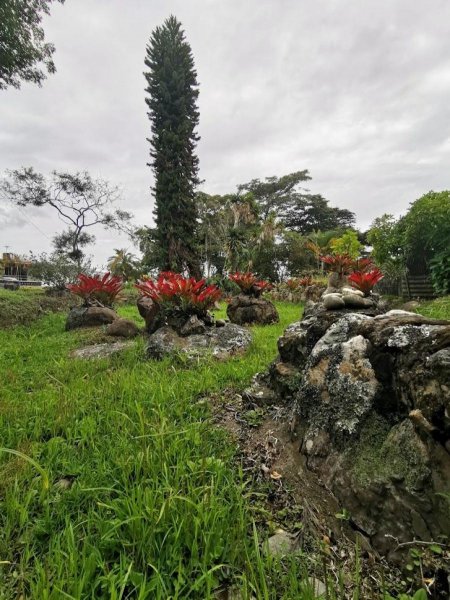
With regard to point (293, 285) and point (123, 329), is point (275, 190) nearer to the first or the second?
point (293, 285)

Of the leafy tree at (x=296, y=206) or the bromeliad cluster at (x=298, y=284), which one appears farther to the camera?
the leafy tree at (x=296, y=206)

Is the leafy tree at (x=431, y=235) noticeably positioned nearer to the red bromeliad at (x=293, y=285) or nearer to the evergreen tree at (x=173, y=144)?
the red bromeliad at (x=293, y=285)

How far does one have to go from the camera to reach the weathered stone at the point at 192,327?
3.52 metres

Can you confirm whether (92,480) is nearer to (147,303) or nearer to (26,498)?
(26,498)

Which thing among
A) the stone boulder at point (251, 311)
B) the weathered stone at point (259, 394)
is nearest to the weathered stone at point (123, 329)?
→ the stone boulder at point (251, 311)

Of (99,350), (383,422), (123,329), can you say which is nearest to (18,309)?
(123,329)

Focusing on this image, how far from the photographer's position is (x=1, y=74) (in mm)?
7016

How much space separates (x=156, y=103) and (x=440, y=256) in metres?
17.9

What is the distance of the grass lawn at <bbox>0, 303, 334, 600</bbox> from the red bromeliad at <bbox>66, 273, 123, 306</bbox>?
12.6 feet

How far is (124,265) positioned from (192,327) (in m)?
22.4

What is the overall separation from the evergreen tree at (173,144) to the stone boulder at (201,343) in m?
13.7

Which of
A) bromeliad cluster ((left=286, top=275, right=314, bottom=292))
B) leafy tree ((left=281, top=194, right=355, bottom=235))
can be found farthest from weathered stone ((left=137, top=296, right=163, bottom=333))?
leafy tree ((left=281, top=194, right=355, bottom=235))

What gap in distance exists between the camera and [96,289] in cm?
582

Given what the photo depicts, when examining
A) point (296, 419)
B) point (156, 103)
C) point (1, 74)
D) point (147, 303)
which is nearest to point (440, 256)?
point (147, 303)
